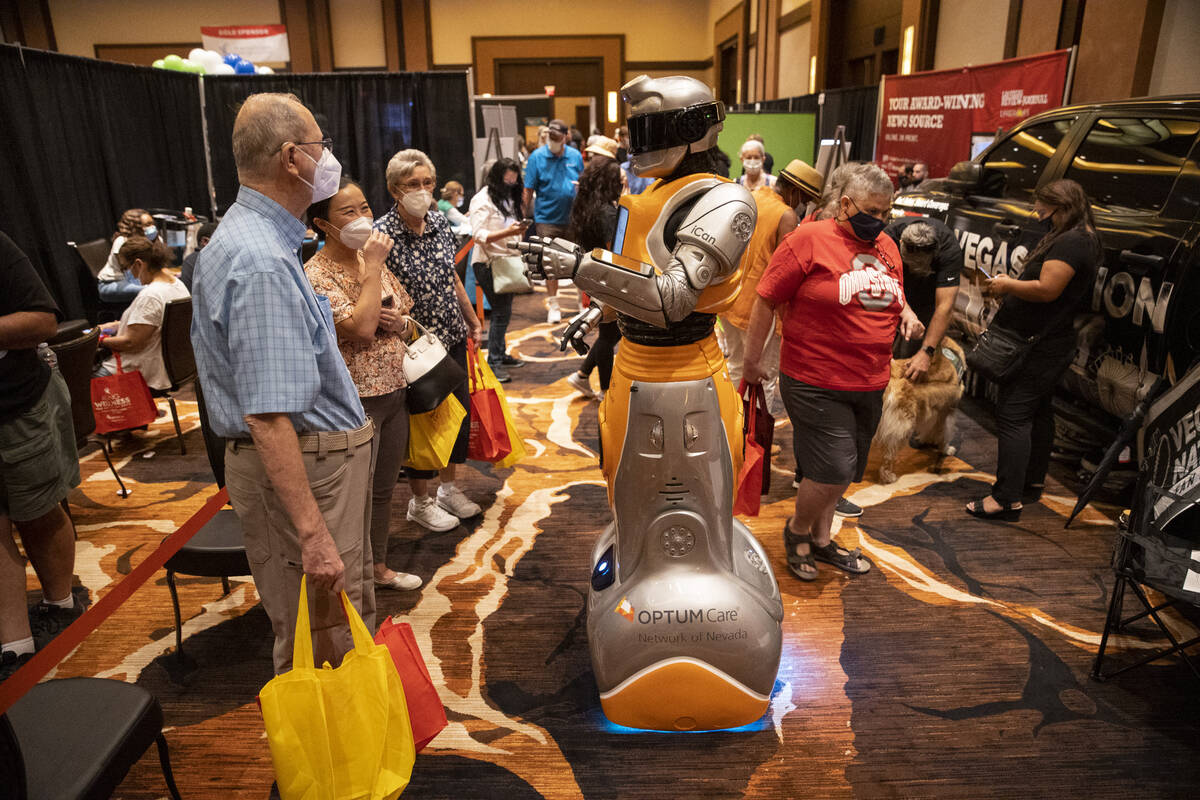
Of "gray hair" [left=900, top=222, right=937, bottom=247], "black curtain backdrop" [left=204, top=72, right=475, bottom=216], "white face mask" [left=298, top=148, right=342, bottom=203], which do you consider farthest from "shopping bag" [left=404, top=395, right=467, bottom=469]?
"black curtain backdrop" [left=204, top=72, right=475, bottom=216]

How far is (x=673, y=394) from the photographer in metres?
2.10

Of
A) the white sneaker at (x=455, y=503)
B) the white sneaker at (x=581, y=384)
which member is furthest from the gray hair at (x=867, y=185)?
the white sneaker at (x=581, y=384)

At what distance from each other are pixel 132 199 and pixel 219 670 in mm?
6535

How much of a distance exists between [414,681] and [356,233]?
1260 mm

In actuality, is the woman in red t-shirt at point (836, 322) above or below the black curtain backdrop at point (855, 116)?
below

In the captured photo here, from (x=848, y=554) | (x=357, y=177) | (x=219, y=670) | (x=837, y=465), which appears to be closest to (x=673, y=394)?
(x=837, y=465)

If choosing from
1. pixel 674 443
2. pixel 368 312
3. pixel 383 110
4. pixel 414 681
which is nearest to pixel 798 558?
pixel 674 443

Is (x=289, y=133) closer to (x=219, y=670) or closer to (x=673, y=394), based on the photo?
(x=673, y=394)

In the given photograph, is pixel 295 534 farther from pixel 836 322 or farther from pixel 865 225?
pixel 865 225

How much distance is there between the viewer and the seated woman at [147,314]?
159 inches

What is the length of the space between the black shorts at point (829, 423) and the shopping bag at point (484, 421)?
1.31m

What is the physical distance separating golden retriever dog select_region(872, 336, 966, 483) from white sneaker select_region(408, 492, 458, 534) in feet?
7.26

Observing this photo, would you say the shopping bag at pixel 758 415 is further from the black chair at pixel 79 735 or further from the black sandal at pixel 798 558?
the black chair at pixel 79 735

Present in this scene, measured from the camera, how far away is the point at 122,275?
522cm
